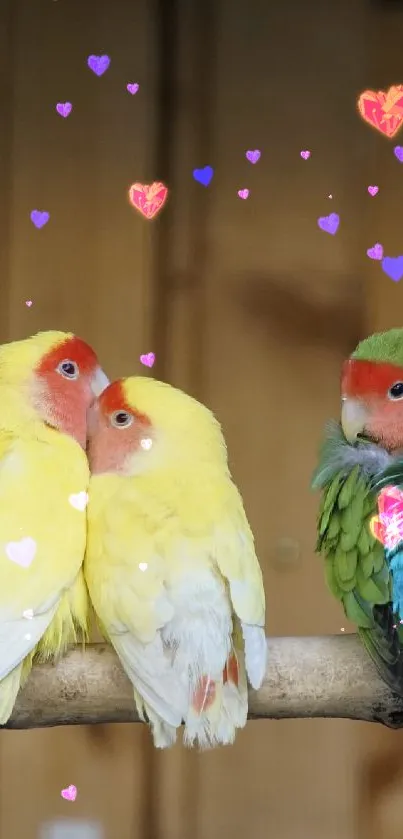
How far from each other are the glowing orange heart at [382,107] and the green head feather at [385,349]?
332 mm

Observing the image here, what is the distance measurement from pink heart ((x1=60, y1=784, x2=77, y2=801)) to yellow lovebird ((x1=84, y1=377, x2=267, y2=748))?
0.27m

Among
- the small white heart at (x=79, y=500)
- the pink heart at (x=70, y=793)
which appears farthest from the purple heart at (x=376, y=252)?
the pink heart at (x=70, y=793)

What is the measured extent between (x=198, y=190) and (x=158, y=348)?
209mm

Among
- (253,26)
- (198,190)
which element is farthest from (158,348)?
(253,26)

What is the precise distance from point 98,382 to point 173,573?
0.85 feet

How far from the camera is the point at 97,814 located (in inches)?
41.3

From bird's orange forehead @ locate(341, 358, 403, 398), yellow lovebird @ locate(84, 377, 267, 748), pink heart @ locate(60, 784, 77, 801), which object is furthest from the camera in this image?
pink heart @ locate(60, 784, 77, 801)

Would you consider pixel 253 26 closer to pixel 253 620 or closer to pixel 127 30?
pixel 127 30

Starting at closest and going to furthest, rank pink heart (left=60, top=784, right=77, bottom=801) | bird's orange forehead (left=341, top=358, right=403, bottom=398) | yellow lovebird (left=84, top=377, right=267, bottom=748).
→ yellow lovebird (left=84, top=377, right=267, bottom=748) < bird's orange forehead (left=341, top=358, right=403, bottom=398) < pink heart (left=60, top=784, right=77, bottom=801)

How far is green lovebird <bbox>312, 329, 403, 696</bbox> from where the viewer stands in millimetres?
854

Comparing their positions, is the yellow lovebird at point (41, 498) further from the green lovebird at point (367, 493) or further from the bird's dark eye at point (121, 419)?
the green lovebird at point (367, 493)

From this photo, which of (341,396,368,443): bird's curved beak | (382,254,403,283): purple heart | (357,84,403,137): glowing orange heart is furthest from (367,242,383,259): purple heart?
(341,396,368,443): bird's curved beak

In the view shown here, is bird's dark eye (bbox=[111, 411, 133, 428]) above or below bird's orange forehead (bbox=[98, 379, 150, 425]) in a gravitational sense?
below

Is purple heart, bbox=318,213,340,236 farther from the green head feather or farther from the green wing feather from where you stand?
the green wing feather
